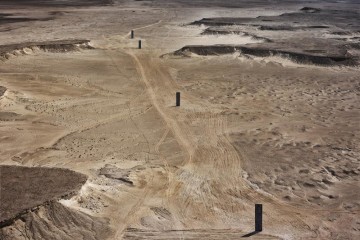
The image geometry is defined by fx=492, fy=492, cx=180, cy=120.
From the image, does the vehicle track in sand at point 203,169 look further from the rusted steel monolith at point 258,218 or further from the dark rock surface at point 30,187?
the dark rock surface at point 30,187

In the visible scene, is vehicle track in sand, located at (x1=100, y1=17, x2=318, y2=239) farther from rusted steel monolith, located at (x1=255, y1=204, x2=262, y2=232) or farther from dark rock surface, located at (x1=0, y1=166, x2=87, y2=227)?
dark rock surface, located at (x1=0, y1=166, x2=87, y2=227)

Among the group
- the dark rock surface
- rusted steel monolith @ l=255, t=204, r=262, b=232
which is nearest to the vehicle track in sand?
rusted steel monolith @ l=255, t=204, r=262, b=232

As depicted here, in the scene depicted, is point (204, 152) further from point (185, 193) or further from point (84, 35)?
point (84, 35)

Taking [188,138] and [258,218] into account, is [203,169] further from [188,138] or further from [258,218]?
[258,218]

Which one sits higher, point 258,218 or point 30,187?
point 30,187

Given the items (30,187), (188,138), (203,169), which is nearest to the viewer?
(30,187)

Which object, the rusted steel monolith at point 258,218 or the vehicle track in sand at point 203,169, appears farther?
the vehicle track in sand at point 203,169

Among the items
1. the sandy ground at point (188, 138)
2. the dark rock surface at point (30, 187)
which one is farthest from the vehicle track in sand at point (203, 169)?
the dark rock surface at point (30, 187)

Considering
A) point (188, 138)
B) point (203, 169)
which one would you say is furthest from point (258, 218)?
point (188, 138)
